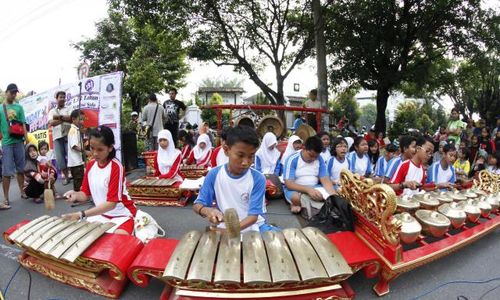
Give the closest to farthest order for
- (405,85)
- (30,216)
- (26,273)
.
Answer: (26,273)
(30,216)
(405,85)

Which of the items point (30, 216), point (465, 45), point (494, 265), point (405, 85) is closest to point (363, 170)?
point (494, 265)

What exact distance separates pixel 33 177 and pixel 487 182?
277 inches

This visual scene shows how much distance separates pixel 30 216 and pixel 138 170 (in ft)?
12.0

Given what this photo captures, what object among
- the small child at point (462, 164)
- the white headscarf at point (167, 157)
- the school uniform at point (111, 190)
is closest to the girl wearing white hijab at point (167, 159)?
the white headscarf at point (167, 157)

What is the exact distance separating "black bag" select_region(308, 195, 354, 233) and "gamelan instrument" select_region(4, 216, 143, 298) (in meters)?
1.68

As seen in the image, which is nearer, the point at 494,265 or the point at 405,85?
the point at 494,265

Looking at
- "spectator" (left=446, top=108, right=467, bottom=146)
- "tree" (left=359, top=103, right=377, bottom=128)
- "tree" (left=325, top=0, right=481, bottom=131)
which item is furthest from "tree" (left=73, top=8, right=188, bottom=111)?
"tree" (left=359, top=103, right=377, bottom=128)

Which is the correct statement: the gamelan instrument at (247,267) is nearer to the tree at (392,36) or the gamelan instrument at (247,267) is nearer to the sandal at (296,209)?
the sandal at (296,209)

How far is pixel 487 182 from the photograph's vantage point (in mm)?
4230

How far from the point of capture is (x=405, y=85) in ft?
58.2

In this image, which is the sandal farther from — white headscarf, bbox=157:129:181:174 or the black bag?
white headscarf, bbox=157:129:181:174

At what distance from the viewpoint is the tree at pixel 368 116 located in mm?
35719

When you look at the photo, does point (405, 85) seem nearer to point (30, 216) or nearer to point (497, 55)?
point (497, 55)

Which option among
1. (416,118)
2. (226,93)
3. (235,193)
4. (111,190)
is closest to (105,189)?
(111,190)
